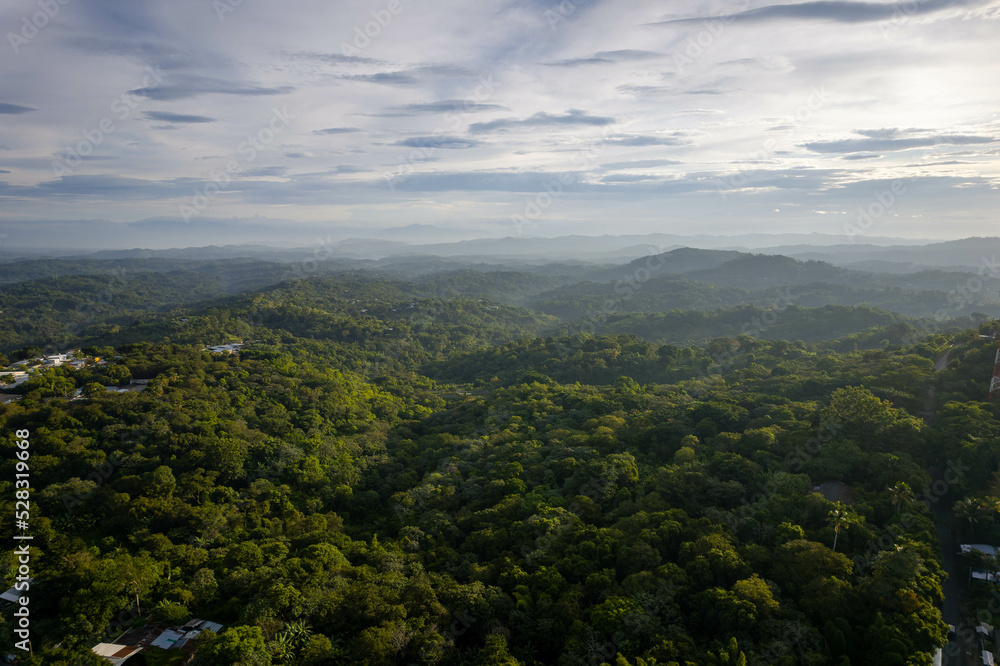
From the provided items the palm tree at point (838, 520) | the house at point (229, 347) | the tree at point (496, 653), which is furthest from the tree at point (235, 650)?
the house at point (229, 347)

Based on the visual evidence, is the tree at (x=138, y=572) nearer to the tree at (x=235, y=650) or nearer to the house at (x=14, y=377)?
the tree at (x=235, y=650)

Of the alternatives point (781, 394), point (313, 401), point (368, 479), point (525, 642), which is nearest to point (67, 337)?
point (313, 401)

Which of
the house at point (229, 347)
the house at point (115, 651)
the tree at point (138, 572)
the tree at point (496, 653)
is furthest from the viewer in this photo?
the house at point (229, 347)

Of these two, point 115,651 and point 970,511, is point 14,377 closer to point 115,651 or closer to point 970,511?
point 115,651

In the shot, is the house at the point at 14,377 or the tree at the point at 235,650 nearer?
the tree at the point at 235,650

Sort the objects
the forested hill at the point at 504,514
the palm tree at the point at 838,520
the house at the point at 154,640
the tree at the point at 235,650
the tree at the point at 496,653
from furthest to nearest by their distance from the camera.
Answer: the palm tree at the point at 838,520 → the forested hill at the point at 504,514 → the house at the point at 154,640 → the tree at the point at 496,653 → the tree at the point at 235,650

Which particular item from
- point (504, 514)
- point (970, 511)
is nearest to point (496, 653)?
point (504, 514)

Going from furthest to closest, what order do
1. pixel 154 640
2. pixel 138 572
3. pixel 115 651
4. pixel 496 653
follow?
pixel 138 572 < pixel 154 640 < pixel 115 651 < pixel 496 653

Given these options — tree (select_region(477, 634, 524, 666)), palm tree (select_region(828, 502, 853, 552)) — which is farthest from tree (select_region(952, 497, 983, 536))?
tree (select_region(477, 634, 524, 666))

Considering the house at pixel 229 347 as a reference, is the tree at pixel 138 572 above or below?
below
